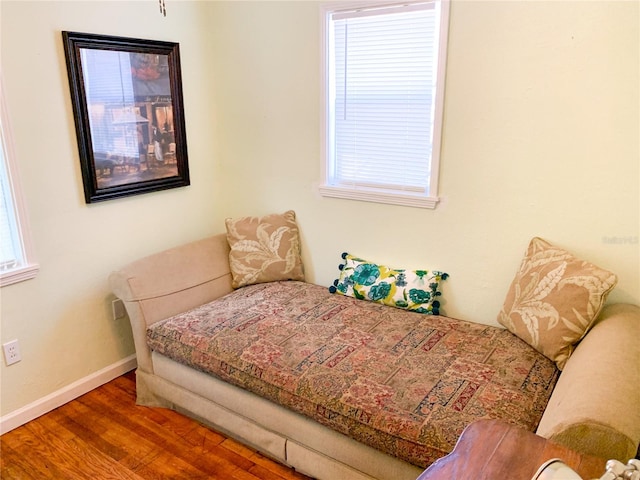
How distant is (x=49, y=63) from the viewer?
2307 mm

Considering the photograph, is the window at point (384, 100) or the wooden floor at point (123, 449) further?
the window at point (384, 100)

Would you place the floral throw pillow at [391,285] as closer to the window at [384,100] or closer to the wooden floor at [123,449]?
the window at [384,100]

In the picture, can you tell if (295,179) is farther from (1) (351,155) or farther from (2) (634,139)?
(2) (634,139)

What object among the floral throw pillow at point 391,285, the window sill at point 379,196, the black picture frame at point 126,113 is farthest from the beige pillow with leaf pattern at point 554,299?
the black picture frame at point 126,113

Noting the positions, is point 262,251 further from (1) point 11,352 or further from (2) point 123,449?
(1) point 11,352

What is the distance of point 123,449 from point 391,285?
1565 millimetres

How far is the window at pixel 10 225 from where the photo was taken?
2.20m

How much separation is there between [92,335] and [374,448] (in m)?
1.81

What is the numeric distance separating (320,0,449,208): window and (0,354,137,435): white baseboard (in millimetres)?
1645

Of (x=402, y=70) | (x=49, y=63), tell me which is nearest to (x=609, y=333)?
(x=402, y=70)

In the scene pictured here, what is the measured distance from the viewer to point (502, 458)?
3.08 feet

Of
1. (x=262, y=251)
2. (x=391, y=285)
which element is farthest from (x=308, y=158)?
(x=391, y=285)

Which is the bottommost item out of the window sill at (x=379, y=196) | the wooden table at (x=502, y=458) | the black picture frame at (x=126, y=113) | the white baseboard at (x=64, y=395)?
the white baseboard at (x=64, y=395)

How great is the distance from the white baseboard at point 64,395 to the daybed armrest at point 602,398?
2.37 meters
